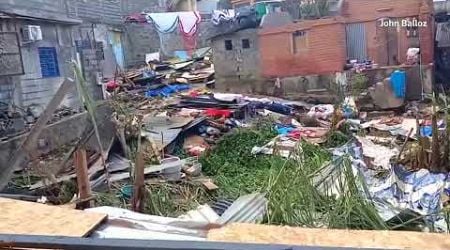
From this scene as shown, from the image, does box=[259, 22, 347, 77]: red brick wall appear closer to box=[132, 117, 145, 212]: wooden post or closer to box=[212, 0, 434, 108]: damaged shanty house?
box=[212, 0, 434, 108]: damaged shanty house

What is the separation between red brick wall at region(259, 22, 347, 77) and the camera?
576 inches

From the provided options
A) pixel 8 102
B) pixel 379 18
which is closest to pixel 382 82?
pixel 379 18

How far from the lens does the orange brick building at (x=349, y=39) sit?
13.7 m

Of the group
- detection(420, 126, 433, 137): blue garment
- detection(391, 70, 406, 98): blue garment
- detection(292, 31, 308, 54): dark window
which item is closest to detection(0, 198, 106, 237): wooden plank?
detection(420, 126, 433, 137): blue garment

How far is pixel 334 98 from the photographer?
44.4 feet

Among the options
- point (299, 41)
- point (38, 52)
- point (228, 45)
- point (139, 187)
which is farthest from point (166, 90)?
point (139, 187)

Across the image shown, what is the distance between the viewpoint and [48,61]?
1145 cm

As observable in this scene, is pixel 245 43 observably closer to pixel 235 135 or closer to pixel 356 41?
pixel 356 41

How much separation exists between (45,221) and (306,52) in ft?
44.4

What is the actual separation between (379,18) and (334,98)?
9.52 ft

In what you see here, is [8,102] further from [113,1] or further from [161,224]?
[113,1]

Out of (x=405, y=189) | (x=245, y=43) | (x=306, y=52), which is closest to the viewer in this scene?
(x=405, y=189)

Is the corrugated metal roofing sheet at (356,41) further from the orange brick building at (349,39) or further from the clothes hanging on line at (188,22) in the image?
the clothes hanging on line at (188,22)

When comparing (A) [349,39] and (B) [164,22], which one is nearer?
(A) [349,39]
